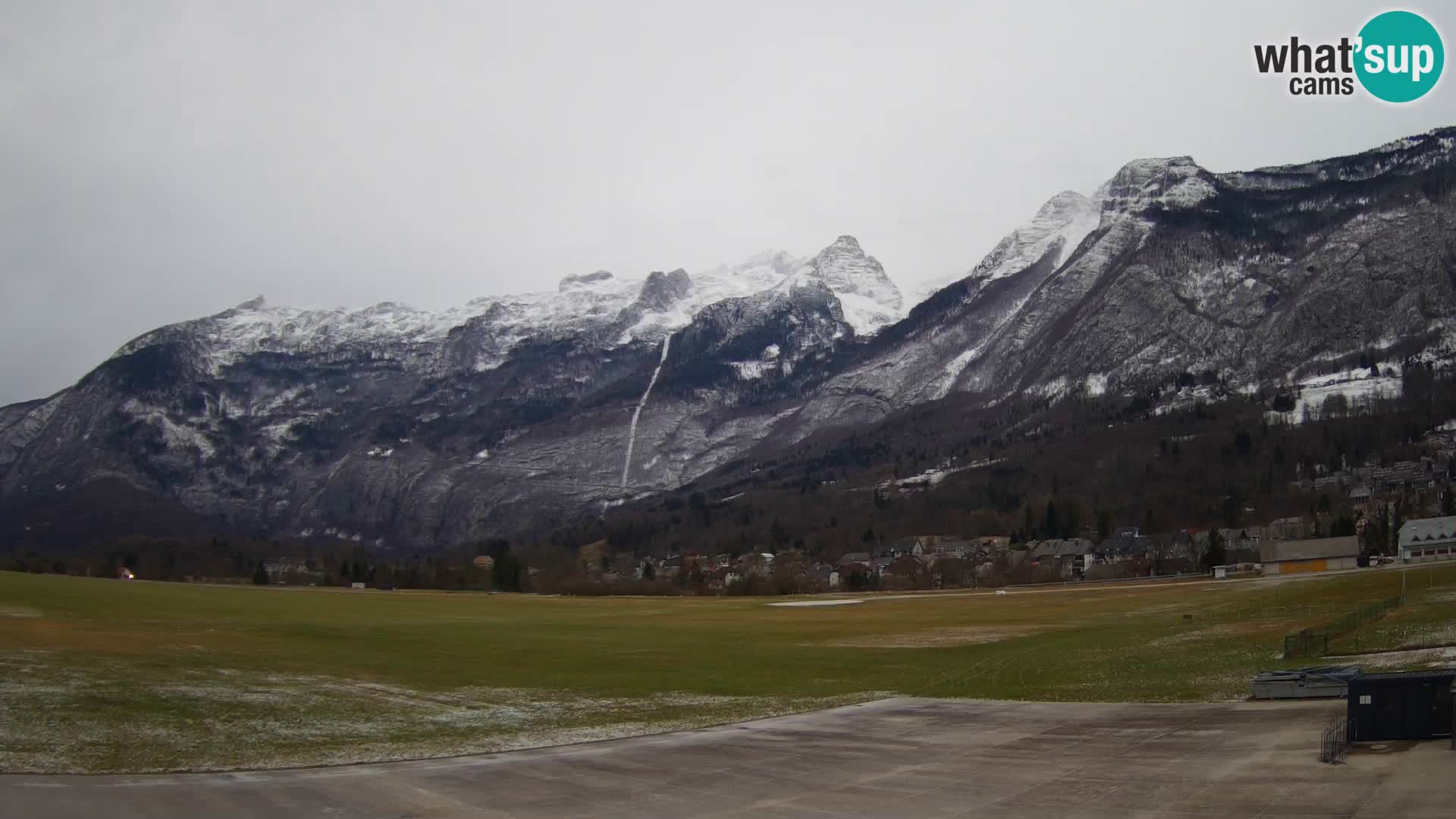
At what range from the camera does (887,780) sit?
29.4 m

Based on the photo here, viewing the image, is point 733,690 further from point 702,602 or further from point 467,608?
point 702,602

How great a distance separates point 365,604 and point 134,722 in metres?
99.5

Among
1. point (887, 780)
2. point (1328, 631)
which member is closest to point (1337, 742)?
point (887, 780)

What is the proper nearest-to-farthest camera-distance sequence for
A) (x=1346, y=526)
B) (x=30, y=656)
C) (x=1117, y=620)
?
(x=30, y=656), (x=1117, y=620), (x=1346, y=526)

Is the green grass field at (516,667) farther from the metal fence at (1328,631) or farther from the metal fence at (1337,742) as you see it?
the metal fence at (1337,742)

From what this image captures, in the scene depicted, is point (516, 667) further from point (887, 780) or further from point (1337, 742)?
point (1337, 742)

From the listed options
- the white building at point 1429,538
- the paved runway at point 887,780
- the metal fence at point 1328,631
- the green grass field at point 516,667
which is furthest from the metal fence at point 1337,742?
the white building at point 1429,538

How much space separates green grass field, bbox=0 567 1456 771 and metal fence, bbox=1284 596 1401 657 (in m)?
1.18

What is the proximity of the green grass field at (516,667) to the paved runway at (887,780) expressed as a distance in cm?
324

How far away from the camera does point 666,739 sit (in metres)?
37.2

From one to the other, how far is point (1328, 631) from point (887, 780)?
117 ft

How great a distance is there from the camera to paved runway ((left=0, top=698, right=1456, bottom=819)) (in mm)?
24641

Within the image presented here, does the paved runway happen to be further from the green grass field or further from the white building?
the white building

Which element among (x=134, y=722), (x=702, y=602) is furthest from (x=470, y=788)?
(x=702, y=602)
